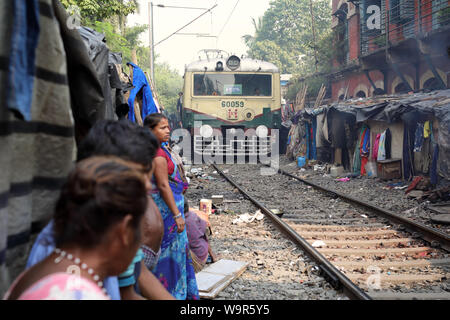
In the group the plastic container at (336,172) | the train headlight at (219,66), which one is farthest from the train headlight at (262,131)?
the plastic container at (336,172)

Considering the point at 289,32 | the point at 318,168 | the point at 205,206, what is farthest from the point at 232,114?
the point at 289,32

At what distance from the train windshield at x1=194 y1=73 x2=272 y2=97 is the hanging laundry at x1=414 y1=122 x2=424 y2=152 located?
655cm

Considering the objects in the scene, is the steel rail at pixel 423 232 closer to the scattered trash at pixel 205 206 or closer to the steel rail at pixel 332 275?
the steel rail at pixel 332 275

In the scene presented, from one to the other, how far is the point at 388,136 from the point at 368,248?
6573 mm

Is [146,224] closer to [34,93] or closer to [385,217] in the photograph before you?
[34,93]

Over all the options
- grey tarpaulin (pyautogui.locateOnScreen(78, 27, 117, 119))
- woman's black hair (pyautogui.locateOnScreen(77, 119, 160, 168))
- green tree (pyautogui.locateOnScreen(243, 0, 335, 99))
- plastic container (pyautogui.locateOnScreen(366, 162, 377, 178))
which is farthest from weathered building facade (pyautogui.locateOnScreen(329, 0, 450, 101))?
green tree (pyautogui.locateOnScreen(243, 0, 335, 99))

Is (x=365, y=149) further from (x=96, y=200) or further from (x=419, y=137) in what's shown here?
(x=96, y=200)

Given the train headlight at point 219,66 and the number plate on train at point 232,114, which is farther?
the number plate on train at point 232,114

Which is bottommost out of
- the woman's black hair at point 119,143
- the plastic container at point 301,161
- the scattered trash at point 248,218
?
the scattered trash at point 248,218

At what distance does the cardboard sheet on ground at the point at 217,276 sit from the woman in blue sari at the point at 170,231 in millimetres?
496

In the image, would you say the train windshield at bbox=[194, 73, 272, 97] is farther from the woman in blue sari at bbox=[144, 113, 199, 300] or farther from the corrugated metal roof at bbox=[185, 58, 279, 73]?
the woman in blue sari at bbox=[144, 113, 199, 300]

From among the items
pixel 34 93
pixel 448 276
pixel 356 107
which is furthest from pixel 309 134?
pixel 34 93

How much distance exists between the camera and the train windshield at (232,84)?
14891 mm

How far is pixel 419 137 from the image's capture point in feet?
30.7
